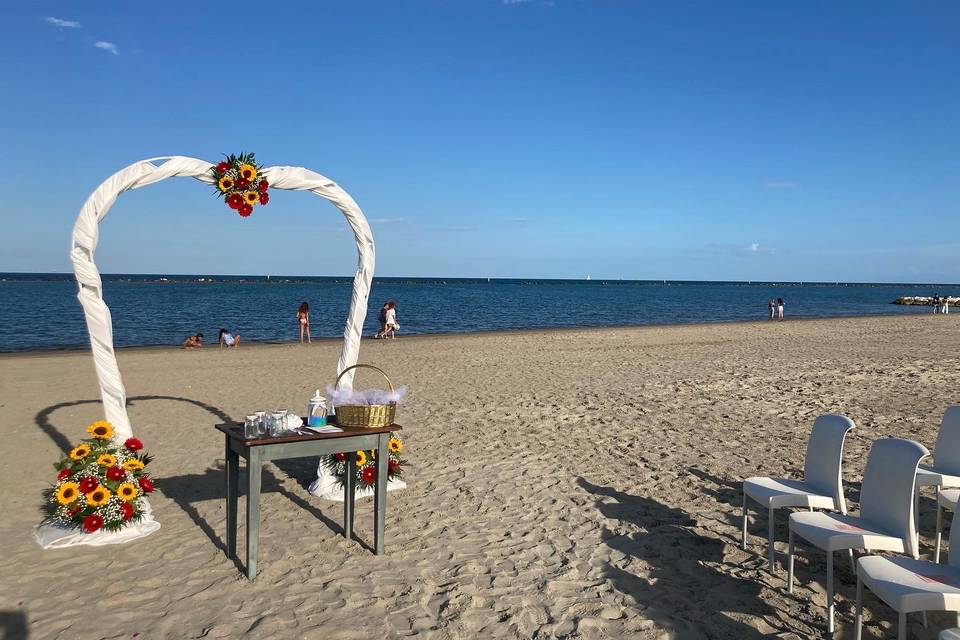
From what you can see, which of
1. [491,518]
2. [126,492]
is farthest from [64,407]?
[491,518]

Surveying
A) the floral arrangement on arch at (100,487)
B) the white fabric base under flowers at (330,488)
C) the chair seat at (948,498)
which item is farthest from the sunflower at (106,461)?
the chair seat at (948,498)

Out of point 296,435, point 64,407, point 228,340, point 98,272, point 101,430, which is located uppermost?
point 98,272

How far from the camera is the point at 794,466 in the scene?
6.98m

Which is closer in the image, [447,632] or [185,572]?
[447,632]

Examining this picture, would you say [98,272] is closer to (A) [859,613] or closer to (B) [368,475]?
(B) [368,475]

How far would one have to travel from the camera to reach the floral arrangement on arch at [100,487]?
5020 mm

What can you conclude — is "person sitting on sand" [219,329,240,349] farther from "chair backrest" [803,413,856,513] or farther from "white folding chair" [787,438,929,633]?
"white folding chair" [787,438,929,633]

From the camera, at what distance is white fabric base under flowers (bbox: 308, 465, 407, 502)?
6139mm

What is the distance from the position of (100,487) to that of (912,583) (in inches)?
204

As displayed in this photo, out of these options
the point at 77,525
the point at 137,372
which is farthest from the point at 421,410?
the point at 137,372

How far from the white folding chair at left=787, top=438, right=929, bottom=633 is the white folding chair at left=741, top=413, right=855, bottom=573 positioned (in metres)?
0.30

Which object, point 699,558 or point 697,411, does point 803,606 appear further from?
point 697,411

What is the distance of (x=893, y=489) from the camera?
3953 millimetres

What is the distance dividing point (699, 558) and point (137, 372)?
12953 millimetres
